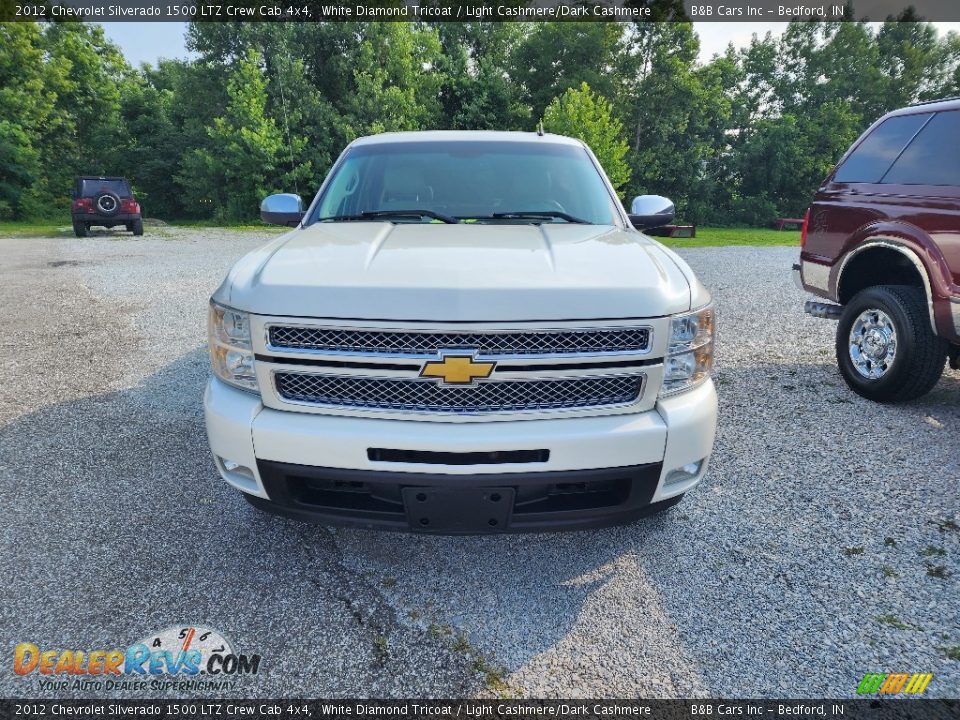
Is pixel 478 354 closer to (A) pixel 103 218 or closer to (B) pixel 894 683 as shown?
(B) pixel 894 683

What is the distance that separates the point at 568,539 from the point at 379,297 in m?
1.48

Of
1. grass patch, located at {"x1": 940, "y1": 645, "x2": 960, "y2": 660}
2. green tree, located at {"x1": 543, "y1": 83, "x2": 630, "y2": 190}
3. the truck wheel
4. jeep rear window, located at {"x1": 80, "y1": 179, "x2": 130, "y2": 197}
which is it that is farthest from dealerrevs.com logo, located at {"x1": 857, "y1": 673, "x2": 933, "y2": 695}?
green tree, located at {"x1": 543, "y1": 83, "x2": 630, "y2": 190}

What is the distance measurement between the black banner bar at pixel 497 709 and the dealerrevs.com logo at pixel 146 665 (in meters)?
0.07

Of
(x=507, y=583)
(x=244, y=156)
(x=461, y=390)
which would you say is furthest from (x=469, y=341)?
(x=244, y=156)

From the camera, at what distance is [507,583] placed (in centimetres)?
257

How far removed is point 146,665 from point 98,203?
2056 centimetres

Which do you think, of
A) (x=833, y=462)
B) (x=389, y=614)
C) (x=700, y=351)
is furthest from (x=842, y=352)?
(x=389, y=614)

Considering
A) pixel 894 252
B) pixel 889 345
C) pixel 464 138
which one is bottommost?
pixel 889 345

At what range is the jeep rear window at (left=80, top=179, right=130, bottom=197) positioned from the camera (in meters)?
18.9

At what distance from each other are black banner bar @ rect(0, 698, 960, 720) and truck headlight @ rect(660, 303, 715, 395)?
3.47 feet

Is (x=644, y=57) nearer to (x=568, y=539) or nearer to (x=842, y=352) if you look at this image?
(x=842, y=352)

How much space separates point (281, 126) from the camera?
29.3m

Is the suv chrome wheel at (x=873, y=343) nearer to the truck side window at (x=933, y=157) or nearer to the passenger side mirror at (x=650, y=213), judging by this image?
the truck side window at (x=933, y=157)

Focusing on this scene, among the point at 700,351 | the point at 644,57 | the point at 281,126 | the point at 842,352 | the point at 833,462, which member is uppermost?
the point at 644,57
